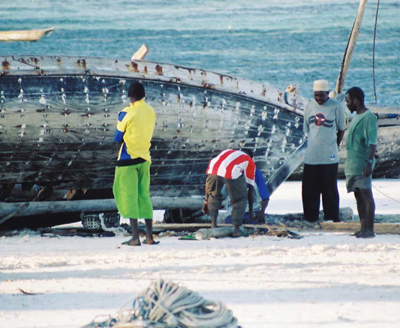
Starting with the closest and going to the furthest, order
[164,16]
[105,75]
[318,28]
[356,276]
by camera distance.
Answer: [356,276] < [105,75] < [318,28] < [164,16]

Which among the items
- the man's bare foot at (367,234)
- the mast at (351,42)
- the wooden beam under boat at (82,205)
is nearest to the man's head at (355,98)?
the man's bare foot at (367,234)

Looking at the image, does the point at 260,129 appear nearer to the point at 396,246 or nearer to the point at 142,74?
the point at 142,74

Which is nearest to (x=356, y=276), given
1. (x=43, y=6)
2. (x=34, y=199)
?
(x=34, y=199)

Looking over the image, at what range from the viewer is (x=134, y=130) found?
6.99 m

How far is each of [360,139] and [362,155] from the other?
136mm

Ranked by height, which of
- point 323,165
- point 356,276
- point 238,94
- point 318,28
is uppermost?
point 318,28

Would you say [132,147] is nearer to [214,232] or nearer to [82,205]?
[214,232]

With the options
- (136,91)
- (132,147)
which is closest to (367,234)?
(132,147)

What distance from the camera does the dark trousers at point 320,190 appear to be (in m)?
8.05

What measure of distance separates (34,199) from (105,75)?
153 cm

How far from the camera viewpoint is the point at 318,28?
52.3 m

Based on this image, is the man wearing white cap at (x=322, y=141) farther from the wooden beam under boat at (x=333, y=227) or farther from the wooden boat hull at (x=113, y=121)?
the wooden boat hull at (x=113, y=121)

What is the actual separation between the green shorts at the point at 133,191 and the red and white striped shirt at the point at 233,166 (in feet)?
2.49

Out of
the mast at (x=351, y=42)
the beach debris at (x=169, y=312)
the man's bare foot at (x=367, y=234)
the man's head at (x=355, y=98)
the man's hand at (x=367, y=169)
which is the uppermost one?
the mast at (x=351, y=42)
